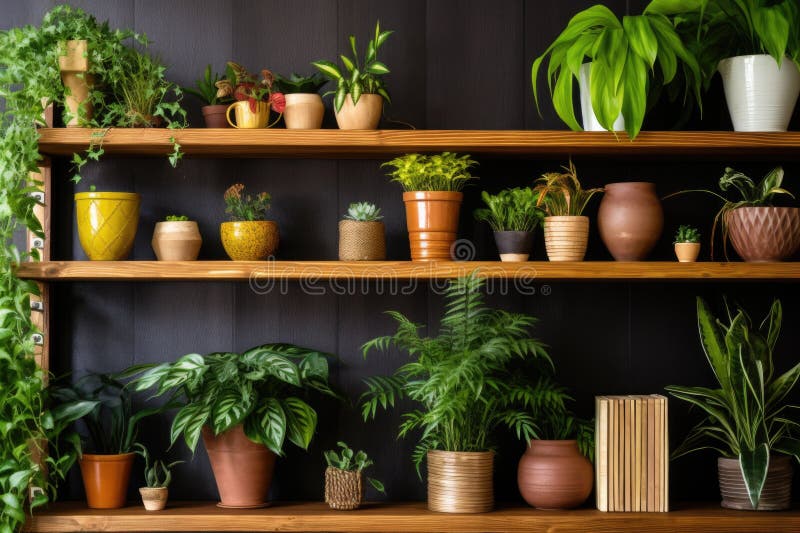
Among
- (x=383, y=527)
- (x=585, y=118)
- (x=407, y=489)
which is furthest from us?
(x=407, y=489)

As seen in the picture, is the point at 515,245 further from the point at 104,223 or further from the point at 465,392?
the point at 104,223

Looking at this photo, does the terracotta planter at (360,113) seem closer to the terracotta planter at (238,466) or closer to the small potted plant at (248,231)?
the small potted plant at (248,231)

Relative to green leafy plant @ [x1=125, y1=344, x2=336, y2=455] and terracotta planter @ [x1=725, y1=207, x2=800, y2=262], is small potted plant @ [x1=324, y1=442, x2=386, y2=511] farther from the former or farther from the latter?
terracotta planter @ [x1=725, y1=207, x2=800, y2=262]

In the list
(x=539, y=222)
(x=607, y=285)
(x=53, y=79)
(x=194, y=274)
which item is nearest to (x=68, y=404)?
(x=194, y=274)

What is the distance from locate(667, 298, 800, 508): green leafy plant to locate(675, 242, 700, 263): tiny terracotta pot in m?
0.15

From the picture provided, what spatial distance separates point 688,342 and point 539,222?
2.02 feet

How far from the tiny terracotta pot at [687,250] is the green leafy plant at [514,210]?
A: 15.3 inches

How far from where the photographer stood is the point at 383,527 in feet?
7.32

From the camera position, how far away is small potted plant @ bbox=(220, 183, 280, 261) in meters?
2.35

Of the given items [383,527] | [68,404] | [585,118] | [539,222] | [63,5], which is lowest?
[383,527]

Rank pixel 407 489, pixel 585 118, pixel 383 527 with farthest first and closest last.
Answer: pixel 407 489 < pixel 585 118 < pixel 383 527

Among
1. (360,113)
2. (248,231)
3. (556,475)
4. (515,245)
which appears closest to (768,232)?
(515,245)

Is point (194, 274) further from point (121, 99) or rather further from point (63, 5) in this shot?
point (63, 5)

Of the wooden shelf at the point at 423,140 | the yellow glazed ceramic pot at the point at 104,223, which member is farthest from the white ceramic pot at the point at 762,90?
the yellow glazed ceramic pot at the point at 104,223
